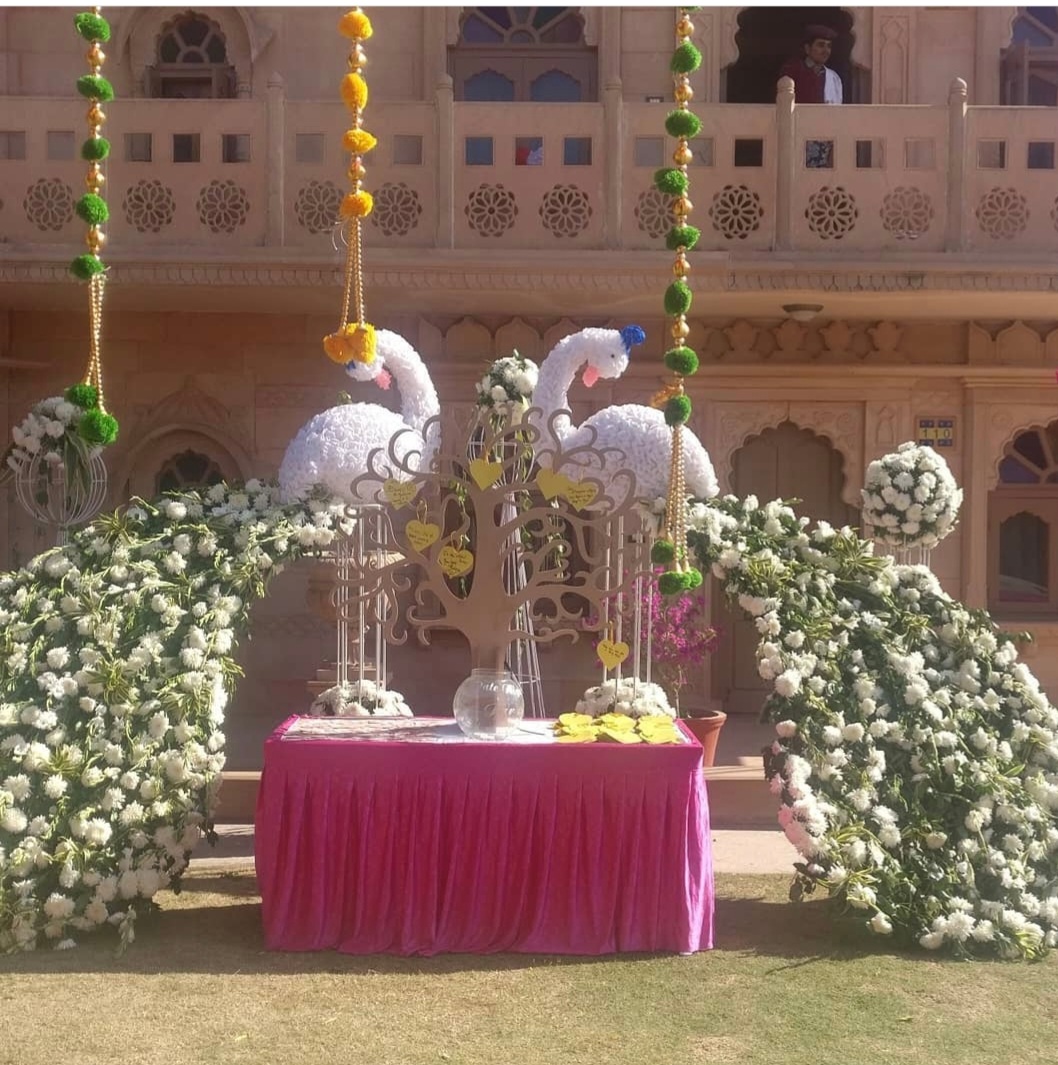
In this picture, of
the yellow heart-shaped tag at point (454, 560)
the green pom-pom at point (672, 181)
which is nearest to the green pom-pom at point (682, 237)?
the green pom-pom at point (672, 181)

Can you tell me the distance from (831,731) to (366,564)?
228cm

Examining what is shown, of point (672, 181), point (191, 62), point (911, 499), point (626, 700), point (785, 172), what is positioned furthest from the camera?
point (191, 62)

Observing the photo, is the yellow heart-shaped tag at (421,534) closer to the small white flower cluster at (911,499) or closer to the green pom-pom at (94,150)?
the green pom-pom at (94,150)

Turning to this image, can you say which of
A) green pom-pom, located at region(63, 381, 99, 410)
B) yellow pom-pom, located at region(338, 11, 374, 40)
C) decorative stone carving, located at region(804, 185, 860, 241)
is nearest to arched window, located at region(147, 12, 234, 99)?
decorative stone carving, located at region(804, 185, 860, 241)

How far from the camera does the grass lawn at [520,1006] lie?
5.11m

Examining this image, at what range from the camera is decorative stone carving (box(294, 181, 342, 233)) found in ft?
34.1

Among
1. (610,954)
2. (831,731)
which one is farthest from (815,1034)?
(831,731)

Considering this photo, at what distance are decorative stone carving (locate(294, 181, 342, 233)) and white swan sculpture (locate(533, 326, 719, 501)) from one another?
3.04 m

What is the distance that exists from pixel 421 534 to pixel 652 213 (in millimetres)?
4520

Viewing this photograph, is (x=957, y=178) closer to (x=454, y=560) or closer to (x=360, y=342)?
(x=360, y=342)

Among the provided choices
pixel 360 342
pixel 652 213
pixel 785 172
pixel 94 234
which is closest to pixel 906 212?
pixel 785 172

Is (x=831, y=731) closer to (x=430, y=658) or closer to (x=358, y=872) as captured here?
(x=358, y=872)

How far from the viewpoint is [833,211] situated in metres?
10.4

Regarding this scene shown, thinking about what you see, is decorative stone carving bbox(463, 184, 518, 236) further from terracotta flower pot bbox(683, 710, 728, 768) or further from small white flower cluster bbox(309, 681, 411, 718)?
small white flower cluster bbox(309, 681, 411, 718)
